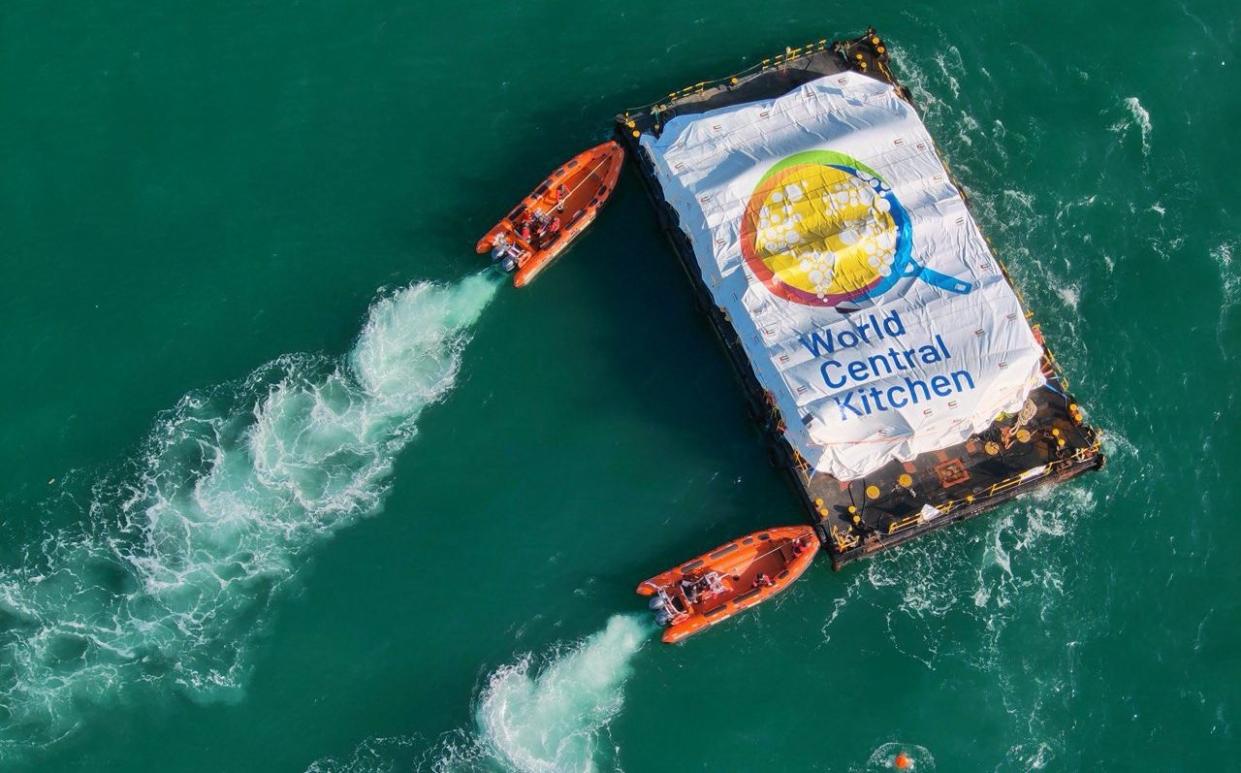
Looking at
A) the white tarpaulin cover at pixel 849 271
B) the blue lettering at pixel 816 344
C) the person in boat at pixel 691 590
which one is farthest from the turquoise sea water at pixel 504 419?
the blue lettering at pixel 816 344

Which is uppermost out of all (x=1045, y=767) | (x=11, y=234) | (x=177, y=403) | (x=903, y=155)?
(x=11, y=234)

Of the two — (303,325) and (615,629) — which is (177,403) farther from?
(615,629)

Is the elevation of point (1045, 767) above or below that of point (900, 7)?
below

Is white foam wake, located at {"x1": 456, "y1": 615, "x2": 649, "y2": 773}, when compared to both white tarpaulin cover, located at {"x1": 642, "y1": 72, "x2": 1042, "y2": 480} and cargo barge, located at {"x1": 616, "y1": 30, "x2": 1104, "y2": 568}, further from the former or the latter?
white tarpaulin cover, located at {"x1": 642, "y1": 72, "x2": 1042, "y2": 480}

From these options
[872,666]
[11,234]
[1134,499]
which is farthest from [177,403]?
[1134,499]

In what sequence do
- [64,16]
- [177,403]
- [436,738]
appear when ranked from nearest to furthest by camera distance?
[436,738], [177,403], [64,16]

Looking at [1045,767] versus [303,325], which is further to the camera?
[303,325]

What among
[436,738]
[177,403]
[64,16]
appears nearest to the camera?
[436,738]

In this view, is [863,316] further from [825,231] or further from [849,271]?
[825,231]
